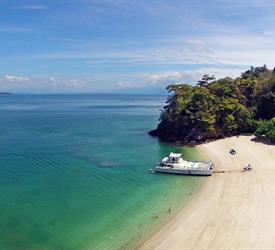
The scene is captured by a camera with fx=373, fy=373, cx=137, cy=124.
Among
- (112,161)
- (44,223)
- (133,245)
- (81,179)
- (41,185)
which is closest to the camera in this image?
(133,245)

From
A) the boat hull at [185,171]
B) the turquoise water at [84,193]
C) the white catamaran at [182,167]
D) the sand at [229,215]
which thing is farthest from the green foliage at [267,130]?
the boat hull at [185,171]

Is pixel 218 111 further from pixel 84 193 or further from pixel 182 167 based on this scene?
pixel 84 193

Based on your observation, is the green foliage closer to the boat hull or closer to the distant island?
the distant island

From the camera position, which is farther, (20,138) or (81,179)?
(20,138)

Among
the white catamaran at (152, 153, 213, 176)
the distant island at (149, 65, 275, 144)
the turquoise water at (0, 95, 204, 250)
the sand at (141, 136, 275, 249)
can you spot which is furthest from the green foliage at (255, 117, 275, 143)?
the white catamaran at (152, 153, 213, 176)

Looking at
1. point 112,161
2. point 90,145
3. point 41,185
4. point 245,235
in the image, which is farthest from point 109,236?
point 90,145

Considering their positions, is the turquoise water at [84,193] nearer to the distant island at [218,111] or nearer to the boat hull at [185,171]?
the boat hull at [185,171]

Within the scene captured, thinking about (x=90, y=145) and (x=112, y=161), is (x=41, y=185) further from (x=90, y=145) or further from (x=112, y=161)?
(x=90, y=145)
